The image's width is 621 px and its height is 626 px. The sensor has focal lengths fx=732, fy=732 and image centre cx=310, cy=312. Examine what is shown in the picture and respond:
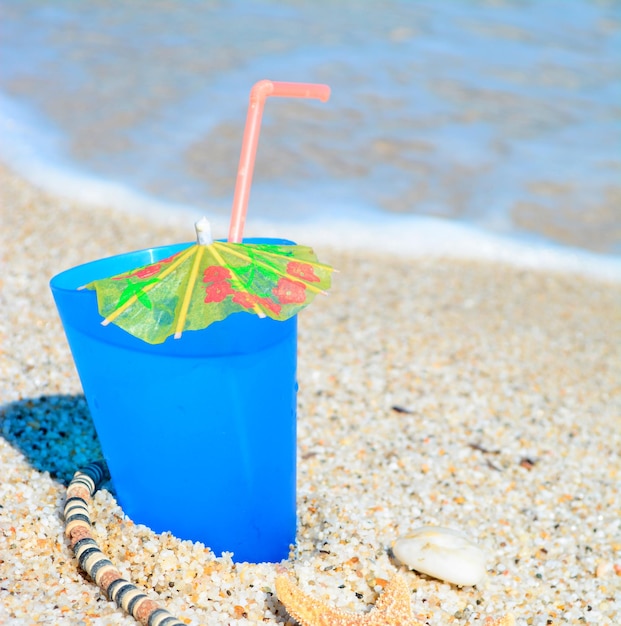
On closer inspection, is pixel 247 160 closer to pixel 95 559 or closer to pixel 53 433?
pixel 95 559

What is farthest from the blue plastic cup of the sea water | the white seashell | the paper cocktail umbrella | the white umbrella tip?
the sea water

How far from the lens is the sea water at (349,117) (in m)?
4.66

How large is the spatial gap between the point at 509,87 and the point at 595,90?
83 cm

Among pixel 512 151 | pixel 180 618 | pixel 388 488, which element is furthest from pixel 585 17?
pixel 180 618

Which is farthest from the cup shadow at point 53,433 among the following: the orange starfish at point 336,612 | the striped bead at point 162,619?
the orange starfish at point 336,612

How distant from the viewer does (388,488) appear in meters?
2.04

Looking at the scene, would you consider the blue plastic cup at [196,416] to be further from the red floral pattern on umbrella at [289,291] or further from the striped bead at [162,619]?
the striped bead at [162,619]

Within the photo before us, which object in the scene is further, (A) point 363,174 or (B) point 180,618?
(A) point 363,174

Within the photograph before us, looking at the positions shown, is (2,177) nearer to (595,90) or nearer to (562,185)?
(562,185)

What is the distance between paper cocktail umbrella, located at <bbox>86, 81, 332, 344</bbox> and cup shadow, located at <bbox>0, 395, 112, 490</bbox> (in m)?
0.65

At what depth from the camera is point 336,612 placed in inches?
52.8

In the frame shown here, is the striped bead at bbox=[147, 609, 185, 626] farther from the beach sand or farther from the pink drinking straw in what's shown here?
the pink drinking straw

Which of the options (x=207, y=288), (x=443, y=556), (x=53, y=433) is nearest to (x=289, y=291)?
(x=207, y=288)

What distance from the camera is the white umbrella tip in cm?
136
